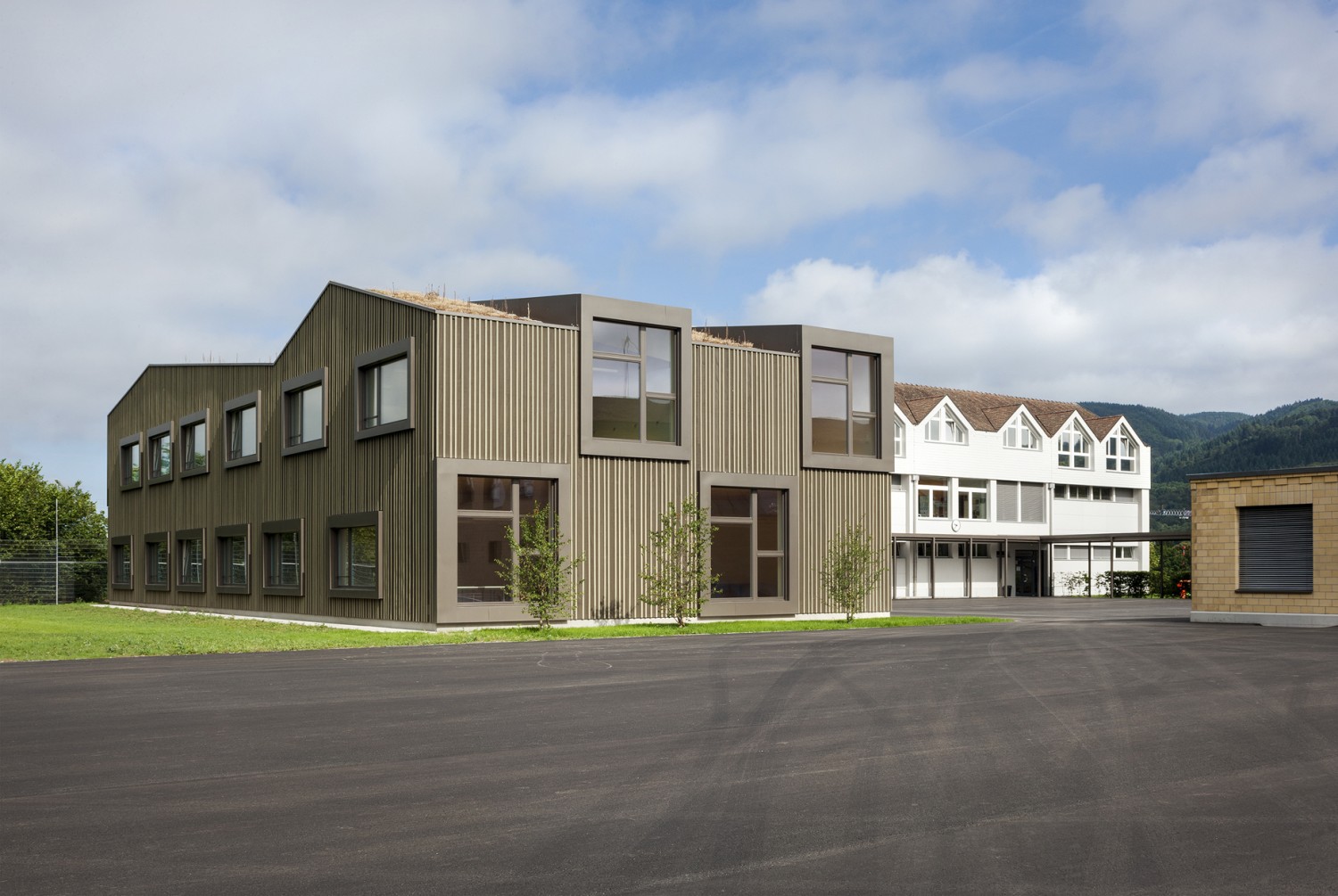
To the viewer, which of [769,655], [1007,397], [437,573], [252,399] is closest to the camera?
[769,655]

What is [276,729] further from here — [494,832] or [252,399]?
[252,399]

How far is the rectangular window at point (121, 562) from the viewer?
1682 inches

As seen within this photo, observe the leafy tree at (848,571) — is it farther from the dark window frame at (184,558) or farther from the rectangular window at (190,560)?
the rectangular window at (190,560)

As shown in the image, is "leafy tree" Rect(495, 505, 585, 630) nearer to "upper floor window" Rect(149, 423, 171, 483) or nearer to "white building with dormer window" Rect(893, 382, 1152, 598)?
"upper floor window" Rect(149, 423, 171, 483)

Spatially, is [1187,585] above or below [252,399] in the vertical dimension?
below

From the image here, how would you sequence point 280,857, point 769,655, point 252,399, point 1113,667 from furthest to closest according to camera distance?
point 252,399 < point 769,655 < point 1113,667 < point 280,857

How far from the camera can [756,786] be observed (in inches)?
299

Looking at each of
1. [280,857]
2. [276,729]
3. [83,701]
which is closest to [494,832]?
[280,857]

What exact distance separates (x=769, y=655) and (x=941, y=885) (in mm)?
12220

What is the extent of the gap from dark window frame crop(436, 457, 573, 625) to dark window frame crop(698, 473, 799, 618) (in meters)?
4.43

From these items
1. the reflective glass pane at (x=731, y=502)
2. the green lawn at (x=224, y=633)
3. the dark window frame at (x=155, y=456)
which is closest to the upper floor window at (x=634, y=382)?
the reflective glass pane at (x=731, y=502)

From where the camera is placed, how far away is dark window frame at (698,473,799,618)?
2791 cm

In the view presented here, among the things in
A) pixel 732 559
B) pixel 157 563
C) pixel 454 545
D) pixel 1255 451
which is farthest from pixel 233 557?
pixel 1255 451

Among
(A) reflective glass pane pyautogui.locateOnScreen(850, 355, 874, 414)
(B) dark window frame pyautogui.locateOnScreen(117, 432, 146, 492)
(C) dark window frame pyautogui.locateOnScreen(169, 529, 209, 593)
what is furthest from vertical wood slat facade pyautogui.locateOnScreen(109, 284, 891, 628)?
(B) dark window frame pyautogui.locateOnScreen(117, 432, 146, 492)
